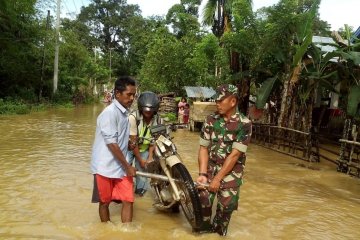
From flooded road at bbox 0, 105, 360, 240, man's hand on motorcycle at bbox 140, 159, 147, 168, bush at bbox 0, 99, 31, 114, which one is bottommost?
flooded road at bbox 0, 105, 360, 240

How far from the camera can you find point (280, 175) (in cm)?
832

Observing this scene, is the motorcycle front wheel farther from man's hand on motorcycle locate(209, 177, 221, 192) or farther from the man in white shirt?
the man in white shirt

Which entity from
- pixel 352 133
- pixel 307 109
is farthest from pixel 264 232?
pixel 307 109

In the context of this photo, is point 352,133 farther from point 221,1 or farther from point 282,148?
point 221,1

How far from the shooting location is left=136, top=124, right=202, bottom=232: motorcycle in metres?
3.96

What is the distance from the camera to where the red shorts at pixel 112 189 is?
159 inches

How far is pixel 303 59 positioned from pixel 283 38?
0.93 meters

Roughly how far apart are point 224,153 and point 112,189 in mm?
1242

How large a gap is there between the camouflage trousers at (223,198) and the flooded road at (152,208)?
12.1 inches

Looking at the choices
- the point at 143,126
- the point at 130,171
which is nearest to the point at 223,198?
the point at 130,171

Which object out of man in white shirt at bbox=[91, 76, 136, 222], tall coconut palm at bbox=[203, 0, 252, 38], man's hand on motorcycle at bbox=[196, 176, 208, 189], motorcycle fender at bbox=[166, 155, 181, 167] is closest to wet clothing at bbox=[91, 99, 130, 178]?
man in white shirt at bbox=[91, 76, 136, 222]

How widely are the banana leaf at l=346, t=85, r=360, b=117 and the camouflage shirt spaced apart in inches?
206

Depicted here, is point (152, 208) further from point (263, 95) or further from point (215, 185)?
point (263, 95)

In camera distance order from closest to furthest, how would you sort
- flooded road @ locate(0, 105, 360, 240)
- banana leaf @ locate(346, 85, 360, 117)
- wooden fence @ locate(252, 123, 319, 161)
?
flooded road @ locate(0, 105, 360, 240) < banana leaf @ locate(346, 85, 360, 117) < wooden fence @ locate(252, 123, 319, 161)
